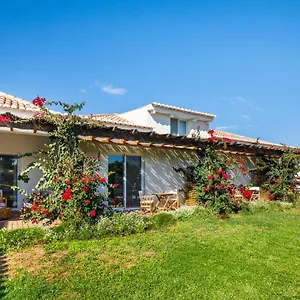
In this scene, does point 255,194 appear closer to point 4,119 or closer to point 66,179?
point 66,179

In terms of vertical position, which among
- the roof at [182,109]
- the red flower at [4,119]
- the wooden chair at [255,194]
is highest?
the roof at [182,109]

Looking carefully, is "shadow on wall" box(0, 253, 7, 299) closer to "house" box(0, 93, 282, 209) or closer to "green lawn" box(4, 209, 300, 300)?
"green lawn" box(4, 209, 300, 300)

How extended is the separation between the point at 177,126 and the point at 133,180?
27.5ft

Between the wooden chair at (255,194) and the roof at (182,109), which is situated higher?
the roof at (182,109)

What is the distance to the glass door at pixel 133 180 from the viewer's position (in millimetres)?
14797

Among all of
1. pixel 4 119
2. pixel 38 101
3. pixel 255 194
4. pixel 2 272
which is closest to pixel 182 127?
pixel 255 194

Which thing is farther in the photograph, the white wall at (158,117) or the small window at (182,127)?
the small window at (182,127)

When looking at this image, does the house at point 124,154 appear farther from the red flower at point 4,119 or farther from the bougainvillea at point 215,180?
the red flower at point 4,119

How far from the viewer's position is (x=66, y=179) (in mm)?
9453

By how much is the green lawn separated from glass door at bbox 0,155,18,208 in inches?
280

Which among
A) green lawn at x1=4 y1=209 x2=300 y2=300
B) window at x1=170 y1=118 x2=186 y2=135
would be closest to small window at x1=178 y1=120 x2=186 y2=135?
window at x1=170 y1=118 x2=186 y2=135

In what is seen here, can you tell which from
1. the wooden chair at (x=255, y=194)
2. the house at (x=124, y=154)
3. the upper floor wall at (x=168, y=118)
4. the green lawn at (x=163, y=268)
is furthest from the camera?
the upper floor wall at (x=168, y=118)

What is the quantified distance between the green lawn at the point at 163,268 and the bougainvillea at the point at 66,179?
4.61ft

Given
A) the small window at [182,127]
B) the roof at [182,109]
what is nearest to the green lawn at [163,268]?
the roof at [182,109]
